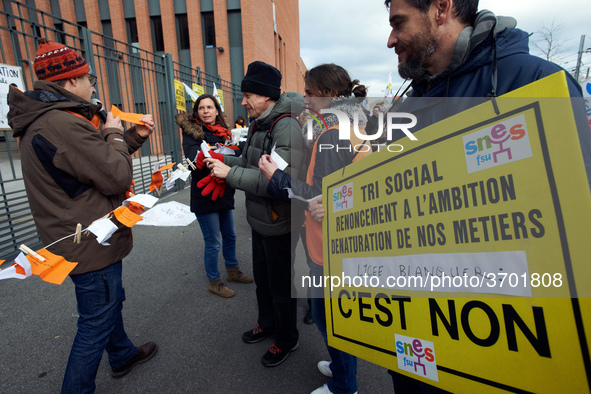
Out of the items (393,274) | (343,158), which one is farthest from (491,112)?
(343,158)

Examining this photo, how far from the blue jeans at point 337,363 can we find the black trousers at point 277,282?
0.32 metres

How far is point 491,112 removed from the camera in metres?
0.73

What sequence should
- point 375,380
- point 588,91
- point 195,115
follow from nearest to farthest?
point 375,380 < point 195,115 < point 588,91

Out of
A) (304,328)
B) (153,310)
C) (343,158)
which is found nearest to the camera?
(343,158)

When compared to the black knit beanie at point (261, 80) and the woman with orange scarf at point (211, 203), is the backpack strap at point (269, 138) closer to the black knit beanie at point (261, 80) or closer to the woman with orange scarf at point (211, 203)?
the black knit beanie at point (261, 80)

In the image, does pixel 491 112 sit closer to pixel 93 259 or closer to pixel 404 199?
pixel 404 199

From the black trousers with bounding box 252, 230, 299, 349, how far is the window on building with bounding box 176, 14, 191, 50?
66.0ft

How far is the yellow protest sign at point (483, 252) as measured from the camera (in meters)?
0.61

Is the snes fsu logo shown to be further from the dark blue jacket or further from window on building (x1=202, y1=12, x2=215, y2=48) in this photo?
window on building (x1=202, y1=12, x2=215, y2=48)

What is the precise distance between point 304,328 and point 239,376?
74cm

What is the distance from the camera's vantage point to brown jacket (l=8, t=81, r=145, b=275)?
155 centimetres

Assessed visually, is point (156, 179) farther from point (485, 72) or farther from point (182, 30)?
point (182, 30)

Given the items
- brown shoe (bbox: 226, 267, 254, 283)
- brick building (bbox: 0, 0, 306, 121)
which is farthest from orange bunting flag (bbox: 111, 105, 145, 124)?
brick building (bbox: 0, 0, 306, 121)

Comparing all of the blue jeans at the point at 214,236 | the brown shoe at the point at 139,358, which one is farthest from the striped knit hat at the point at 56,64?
the brown shoe at the point at 139,358
